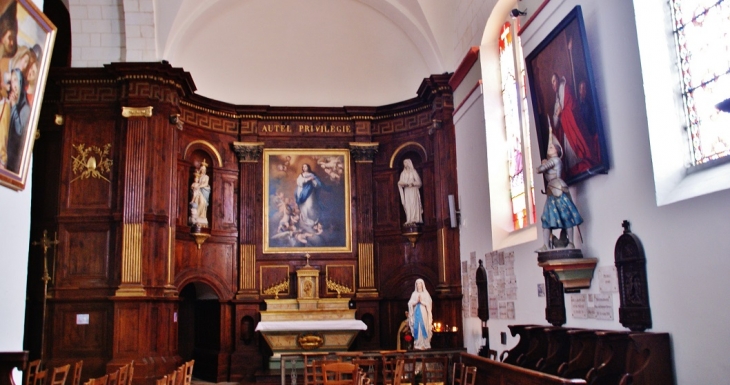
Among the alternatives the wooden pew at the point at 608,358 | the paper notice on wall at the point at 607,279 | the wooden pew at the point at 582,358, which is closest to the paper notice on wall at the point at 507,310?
the wooden pew at the point at 608,358

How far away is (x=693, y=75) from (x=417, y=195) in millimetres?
9795

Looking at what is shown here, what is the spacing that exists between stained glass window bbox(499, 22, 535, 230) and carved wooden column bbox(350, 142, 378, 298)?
5.14 m

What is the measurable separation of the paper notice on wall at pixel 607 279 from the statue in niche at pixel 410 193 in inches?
332

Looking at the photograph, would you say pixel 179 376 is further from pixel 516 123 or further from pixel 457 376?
pixel 516 123

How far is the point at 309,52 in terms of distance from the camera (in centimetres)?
1755

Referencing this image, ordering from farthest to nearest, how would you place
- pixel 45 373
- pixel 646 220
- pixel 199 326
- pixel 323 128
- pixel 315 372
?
pixel 323 128, pixel 199 326, pixel 315 372, pixel 45 373, pixel 646 220

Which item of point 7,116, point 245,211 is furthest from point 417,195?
point 7,116

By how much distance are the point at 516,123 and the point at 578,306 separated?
4.47 m

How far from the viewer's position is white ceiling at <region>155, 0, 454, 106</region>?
54.4 ft

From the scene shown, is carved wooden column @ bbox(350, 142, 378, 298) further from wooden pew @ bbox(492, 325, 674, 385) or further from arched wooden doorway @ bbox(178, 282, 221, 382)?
wooden pew @ bbox(492, 325, 674, 385)

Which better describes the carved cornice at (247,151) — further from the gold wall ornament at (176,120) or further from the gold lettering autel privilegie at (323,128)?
the gold wall ornament at (176,120)

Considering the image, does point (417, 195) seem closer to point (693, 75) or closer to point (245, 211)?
point (245, 211)

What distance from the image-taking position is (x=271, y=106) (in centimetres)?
1731

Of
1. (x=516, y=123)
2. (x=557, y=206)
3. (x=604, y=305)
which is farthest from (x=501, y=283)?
(x=604, y=305)
